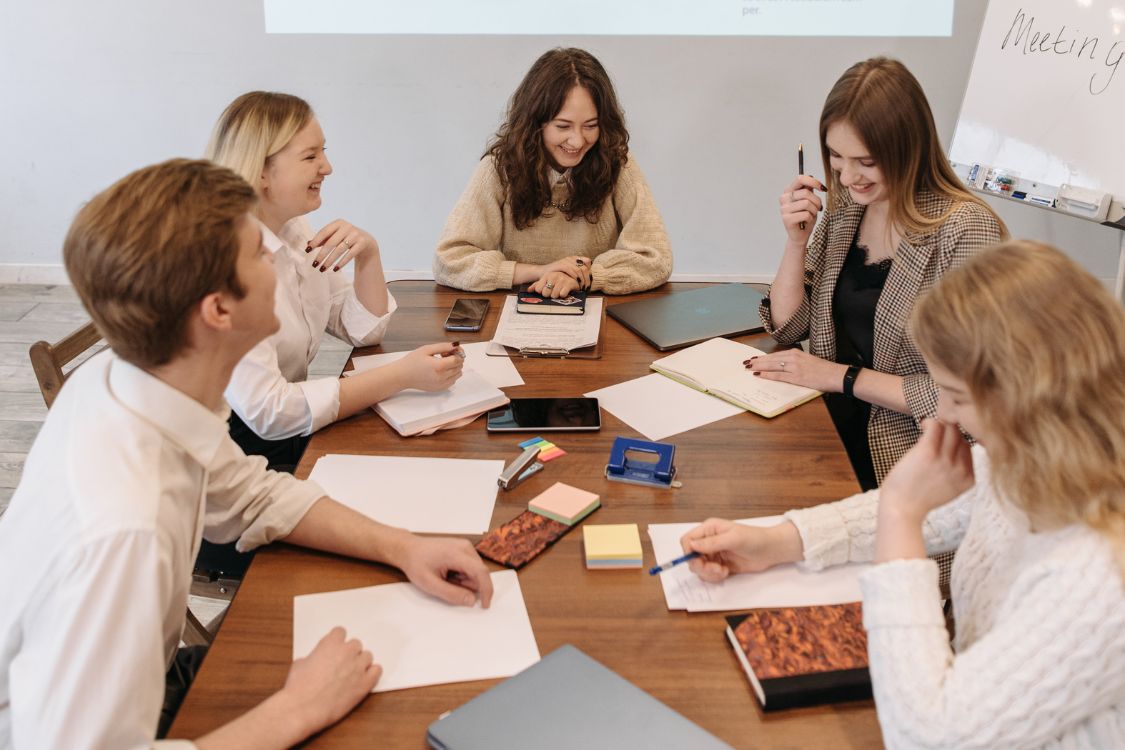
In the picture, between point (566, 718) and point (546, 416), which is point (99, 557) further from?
point (546, 416)

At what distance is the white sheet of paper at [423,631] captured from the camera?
994 millimetres

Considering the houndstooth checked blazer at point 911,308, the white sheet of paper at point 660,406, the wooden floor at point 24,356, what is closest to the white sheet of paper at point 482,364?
the white sheet of paper at point 660,406

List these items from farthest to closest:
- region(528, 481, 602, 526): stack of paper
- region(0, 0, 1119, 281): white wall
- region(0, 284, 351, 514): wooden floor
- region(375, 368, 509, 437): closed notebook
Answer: region(0, 0, 1119, 281): white wall < region(0, 284, 351, 514): wooden floor < region(375, 368, 509, 437): closed notebook < region(528, 481, 602, 526): stack of paper

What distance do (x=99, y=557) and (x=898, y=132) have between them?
1.42 metres

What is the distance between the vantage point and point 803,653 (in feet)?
3.20

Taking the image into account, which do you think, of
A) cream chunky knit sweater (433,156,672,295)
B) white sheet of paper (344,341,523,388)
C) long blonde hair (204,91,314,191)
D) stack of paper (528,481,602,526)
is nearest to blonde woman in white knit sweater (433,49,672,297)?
cream chunky knit sweater (433,156,672,295)

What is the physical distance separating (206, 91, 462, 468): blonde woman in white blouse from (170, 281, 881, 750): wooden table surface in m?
0.07

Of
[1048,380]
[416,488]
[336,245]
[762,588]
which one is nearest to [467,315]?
[336,245]

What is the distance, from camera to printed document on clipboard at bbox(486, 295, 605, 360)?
1.79m

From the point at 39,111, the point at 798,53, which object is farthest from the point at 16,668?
the point at 39,111

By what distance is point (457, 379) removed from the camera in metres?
1.64

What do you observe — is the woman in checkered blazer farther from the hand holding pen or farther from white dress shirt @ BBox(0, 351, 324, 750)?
white dress shirt @ BBox(0, 351, 324, 750)

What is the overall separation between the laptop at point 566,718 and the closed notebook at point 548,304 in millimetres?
1085

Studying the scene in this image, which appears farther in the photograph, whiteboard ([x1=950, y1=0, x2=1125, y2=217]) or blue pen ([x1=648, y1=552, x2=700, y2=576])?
whiteboard ([x1=950, y1=0, x2=1125, y2=217])
